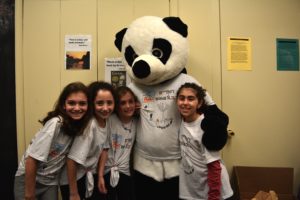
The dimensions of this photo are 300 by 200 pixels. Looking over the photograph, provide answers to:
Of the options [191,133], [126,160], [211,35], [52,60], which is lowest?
[126,160]

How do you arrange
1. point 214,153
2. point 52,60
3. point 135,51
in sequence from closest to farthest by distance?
point 214,153, point 135,51, point 52,60

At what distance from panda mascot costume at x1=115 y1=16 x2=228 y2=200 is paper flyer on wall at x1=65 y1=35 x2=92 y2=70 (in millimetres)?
351

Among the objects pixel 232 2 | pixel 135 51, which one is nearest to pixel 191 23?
pixel 232 2

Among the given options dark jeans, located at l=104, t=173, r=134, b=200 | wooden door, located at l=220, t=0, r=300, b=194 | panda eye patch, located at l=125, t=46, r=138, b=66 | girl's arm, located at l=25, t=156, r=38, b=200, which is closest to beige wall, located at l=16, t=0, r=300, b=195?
wooden door, located at l=220, t=0, r=300, b=194

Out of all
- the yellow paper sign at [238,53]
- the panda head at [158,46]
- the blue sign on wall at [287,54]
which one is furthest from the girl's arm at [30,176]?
the blue sign on wall at [287,54]

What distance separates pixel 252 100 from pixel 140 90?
838 millimetres

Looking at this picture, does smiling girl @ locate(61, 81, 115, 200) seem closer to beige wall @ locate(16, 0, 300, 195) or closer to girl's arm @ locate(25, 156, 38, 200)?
girl's arm @ locate(25, 156, 38, 200)

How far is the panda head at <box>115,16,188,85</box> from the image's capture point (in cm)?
122

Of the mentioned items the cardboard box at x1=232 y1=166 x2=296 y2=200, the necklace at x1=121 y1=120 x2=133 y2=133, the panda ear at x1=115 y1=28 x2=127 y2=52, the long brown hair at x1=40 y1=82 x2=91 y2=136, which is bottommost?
the cardboard box at x1=232 y1=166 x2=296 y2=200

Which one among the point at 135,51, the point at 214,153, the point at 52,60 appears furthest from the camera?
the point at 52,60

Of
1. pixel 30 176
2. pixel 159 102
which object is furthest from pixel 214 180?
pixel 30 176

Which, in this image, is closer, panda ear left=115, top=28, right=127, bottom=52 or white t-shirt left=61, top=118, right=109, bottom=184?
white t-shirt left=61, top=118, right=109, bottom=184

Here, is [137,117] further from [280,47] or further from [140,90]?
[280,47]

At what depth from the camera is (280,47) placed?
163 centimetres
